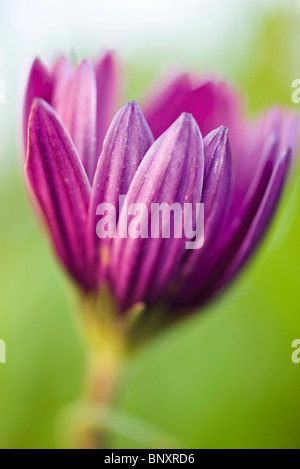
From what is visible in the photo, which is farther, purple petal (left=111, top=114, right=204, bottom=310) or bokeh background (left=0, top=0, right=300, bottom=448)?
bokeh background (left=0, top=0, right=300, bottom=448)

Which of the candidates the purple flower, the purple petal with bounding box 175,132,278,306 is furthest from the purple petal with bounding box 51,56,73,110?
the purple petal with bounding box 175,132,278,306

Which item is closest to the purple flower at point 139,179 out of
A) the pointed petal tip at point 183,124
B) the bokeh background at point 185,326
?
the pointed petal tip at point 183,124

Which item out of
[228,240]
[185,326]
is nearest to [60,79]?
[228,240]

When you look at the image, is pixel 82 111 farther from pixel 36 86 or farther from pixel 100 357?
pixel 100 357

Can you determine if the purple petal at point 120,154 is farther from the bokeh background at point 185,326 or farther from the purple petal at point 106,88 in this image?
the bokeh background at point 185,326

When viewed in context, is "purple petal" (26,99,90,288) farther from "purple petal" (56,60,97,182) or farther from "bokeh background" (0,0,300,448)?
"bokeh background" (0,0,300,448)
